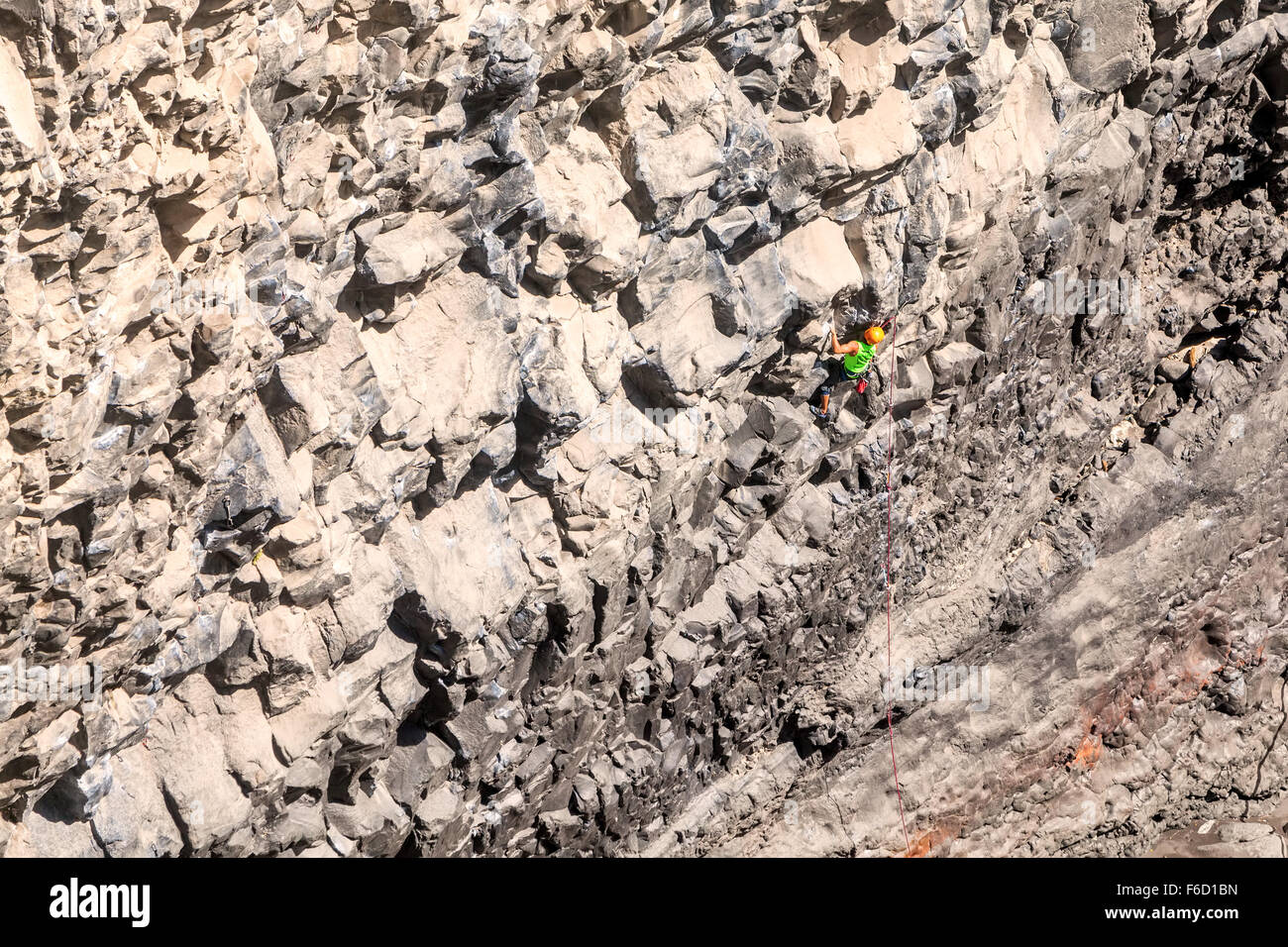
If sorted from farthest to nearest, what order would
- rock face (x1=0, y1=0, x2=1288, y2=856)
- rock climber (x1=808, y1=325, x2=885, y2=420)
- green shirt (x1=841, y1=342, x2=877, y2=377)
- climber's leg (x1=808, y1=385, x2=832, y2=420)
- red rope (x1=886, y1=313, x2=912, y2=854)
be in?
red rope (x1=886, y1=313, x2=912, y2=854) → climber's leg (x1=808, y1=385, x2=832, y2=420) → green shirt (x1=841, y1=342, x2=877, y2=377) → rock climber (x1=808, y1=325, x2=885, y2=420) → rock face (x1=0, y1=0, x2=1288, y2=856)

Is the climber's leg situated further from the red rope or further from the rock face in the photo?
the red rope

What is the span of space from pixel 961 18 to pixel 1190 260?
427 centimetres

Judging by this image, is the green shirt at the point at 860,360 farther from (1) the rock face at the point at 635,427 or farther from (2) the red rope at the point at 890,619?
(2) the red rope at the point at 890,619

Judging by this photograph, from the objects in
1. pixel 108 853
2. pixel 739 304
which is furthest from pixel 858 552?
pixel 108 853

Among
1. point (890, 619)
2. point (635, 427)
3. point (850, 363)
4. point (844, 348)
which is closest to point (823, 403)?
point (850, 363)

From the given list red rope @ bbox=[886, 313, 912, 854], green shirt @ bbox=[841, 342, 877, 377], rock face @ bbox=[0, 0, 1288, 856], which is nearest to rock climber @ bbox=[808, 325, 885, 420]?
green shirt @ bbox=[841, 342, 877, 377]

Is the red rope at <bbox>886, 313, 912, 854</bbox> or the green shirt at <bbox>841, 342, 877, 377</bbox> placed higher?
the green shirt at <bbox>841, 342, 877, 377</bbox>

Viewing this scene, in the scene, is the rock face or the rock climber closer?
the rock face

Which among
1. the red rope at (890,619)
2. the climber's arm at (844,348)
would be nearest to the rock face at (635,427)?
the red rope at (890,619)

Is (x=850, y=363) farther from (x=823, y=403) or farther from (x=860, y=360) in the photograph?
(x=823, y=403)

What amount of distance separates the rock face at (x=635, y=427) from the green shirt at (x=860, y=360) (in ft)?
0.98

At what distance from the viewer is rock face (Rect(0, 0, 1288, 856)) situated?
540 centimetres

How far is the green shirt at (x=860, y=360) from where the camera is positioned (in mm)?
9039

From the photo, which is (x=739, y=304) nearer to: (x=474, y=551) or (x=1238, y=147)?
(x=474, y=551)
